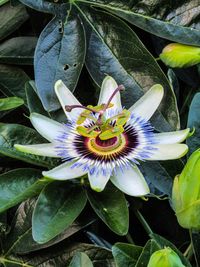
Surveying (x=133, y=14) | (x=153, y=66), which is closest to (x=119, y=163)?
(x=153, y=66)

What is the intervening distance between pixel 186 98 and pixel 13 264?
54cm

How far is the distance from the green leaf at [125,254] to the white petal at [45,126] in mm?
245

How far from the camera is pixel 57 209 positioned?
119 cm

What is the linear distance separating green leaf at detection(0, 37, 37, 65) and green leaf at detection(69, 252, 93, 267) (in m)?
0.47

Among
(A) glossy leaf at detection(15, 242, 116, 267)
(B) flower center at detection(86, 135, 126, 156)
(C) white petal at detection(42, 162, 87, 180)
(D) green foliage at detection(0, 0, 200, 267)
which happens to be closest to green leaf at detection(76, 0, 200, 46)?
(D) green foliage at detection(0, 0, 200, 267)

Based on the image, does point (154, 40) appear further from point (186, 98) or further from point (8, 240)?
point (8, 240)

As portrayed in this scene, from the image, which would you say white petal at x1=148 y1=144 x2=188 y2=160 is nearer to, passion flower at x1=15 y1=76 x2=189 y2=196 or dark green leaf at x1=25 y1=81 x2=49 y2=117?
passion flower at x1=15 y1=76 x2=189 y2=196

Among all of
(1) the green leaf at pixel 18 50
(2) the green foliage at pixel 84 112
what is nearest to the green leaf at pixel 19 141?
(2) the green foliage at pixel 84 112

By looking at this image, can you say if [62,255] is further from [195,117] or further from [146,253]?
[195,117]

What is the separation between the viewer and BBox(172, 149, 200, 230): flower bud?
111cm

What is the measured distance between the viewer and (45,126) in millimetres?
1245

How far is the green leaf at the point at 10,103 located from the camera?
1306 mm

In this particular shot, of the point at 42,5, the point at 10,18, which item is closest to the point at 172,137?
the point at 42,5

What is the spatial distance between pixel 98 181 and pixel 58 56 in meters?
0.29
